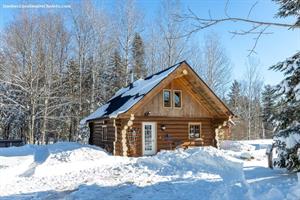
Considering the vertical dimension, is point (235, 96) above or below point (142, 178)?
above

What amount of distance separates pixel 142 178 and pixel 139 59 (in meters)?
23.9

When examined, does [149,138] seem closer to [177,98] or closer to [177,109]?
[177,109]

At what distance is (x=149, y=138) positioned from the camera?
19.0 meters

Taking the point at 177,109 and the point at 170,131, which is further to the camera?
the point at 177,109

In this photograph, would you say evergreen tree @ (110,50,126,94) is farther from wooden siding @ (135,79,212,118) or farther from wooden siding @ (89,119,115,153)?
wooden siding @ (135,79,212,118)

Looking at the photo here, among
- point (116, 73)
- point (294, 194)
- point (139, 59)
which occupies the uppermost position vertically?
point (139, 59)

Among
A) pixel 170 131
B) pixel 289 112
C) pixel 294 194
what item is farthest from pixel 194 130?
pixel 294 194

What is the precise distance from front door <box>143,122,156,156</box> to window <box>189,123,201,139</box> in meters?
2.62

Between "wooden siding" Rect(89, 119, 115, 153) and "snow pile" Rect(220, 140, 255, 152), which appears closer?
"wooden siding" Rect(89, 119, 115, 153)

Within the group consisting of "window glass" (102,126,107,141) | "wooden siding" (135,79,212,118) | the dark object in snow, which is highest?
"wooden siding" (135,79,212,118)

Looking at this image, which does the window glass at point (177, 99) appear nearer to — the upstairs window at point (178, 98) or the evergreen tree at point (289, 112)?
the upstairs window at point (178, 98)

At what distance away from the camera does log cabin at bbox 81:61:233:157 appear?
58.8 feet

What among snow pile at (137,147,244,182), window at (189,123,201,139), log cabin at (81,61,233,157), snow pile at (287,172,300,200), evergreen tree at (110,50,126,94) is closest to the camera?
snow pile at (287,172,300,200)

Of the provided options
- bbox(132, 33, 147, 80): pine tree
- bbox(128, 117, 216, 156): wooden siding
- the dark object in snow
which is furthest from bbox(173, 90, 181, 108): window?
the dark object in snow
